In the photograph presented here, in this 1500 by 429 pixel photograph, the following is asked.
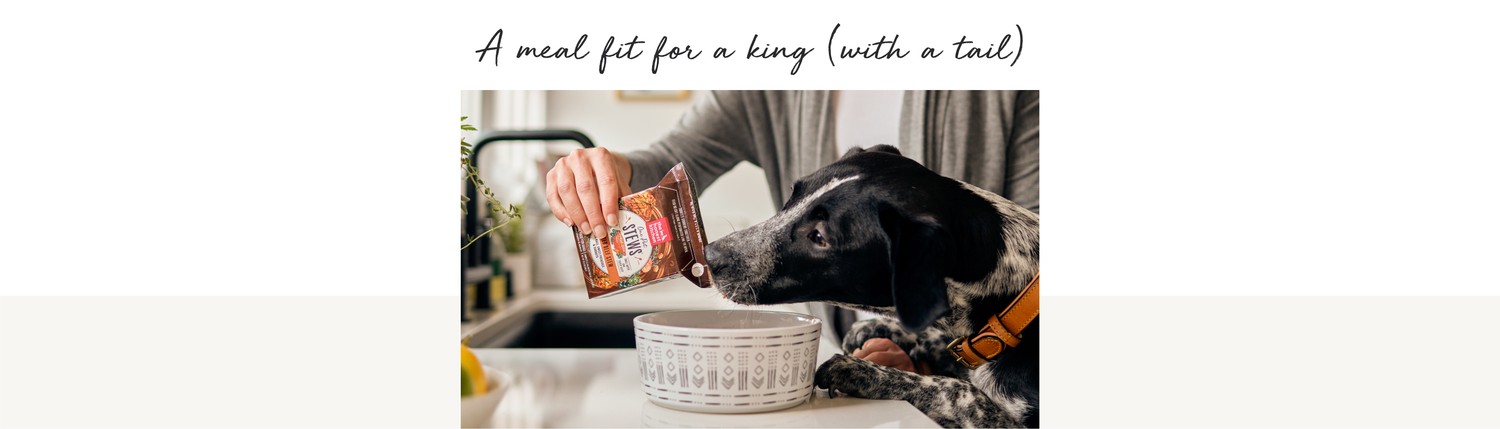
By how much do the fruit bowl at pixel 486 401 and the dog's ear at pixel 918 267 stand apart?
427 mm


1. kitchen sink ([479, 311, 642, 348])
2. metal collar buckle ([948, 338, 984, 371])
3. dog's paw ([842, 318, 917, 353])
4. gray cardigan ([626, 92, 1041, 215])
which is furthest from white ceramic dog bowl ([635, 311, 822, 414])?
kitchen sink ([479, 311, 642, 348])

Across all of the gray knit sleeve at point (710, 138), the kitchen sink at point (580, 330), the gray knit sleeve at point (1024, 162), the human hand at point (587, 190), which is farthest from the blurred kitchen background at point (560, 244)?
the human hand at point (587, 190)

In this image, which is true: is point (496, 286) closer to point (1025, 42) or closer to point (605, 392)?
point (605, 392)

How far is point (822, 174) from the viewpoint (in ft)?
3.49

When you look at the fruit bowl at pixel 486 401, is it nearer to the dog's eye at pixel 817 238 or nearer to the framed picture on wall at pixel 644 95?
the dog's eye at pixel 817 238

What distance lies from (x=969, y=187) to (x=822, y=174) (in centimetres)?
20

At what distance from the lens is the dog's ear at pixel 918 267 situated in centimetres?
87

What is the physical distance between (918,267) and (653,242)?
31 centimetres

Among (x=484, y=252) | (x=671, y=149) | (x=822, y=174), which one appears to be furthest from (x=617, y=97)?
(x=822, y=174)

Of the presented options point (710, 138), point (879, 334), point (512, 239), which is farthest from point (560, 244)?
point (879, 334)

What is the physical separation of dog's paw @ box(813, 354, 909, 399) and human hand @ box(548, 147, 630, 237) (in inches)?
12.3

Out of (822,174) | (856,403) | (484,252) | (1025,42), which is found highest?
(1025,42)

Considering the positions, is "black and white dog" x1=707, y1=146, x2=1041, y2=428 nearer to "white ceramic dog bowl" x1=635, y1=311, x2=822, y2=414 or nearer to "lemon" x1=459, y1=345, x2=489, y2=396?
"white ceramic dog bowl" x1=635, y1=311, x2=822, y2=414

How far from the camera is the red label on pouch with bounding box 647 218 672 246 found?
0.91 metres
